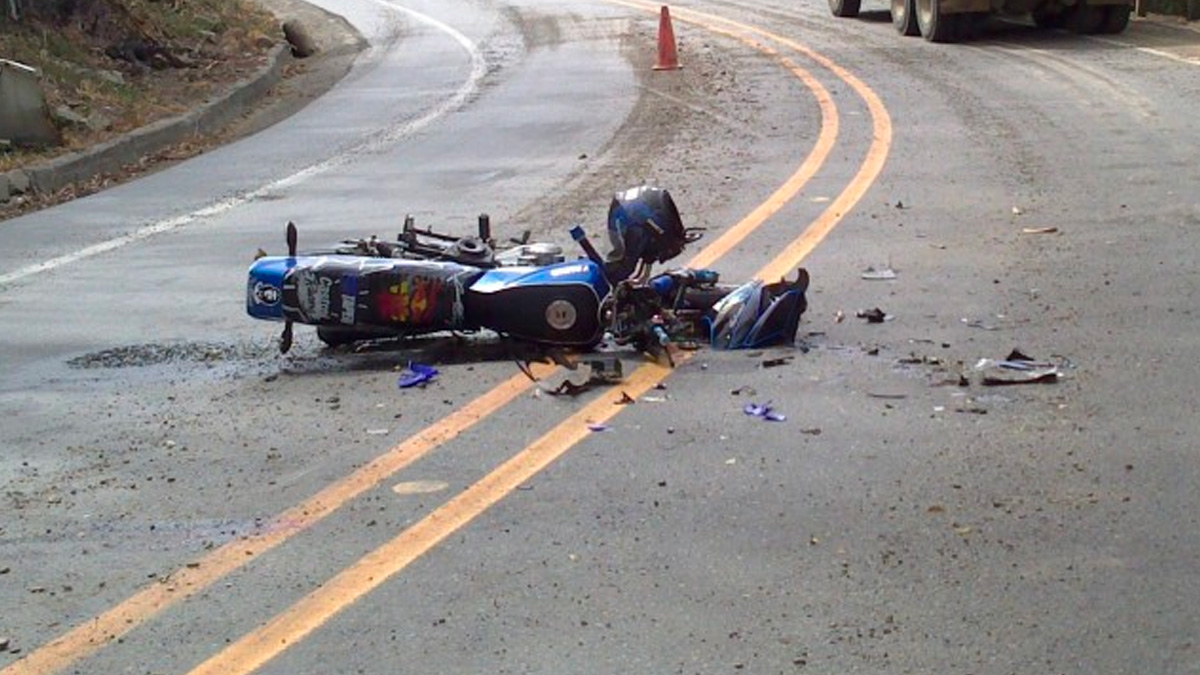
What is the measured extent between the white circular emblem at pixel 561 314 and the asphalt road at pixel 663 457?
32 cm

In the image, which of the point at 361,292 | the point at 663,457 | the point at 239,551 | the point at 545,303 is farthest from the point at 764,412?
the point at 239,551

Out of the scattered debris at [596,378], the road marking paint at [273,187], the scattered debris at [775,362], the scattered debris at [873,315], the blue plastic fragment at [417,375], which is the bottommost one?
the road marking paint at [273,187]

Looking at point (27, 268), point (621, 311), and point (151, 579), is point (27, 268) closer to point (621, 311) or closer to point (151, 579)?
point (621, 311)

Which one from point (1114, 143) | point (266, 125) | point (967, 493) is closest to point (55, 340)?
point (967, 493)

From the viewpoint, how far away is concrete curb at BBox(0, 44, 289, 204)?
14.1 metres

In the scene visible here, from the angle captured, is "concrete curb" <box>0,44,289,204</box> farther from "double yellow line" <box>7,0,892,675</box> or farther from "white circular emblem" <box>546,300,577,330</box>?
"double yellow line" <box>7,0,892,675</box>

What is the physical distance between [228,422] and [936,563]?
2.99 meters

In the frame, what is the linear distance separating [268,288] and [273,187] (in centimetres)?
600

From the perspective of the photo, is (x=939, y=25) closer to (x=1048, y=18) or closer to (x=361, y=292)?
(x=1048, y=18)

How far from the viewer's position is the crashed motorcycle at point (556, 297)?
7.24m

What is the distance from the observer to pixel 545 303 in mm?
7199

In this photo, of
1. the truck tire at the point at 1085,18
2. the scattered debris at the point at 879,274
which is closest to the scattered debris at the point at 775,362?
the scattered debris at the point at 879,274

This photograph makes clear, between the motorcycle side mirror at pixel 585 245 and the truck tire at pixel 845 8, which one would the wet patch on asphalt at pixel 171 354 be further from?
the truck tire at pixel 845 8

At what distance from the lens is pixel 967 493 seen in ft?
18.0
